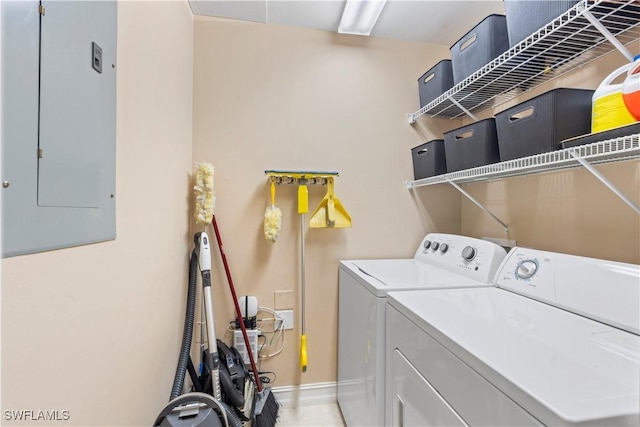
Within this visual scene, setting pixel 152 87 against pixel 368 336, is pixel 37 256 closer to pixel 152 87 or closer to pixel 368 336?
pixel 152 87

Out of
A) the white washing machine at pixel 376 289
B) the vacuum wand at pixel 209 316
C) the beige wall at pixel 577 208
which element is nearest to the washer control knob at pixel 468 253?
the white washing machine at pixel 376 289

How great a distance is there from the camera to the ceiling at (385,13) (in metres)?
1.66

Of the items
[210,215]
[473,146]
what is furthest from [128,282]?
[473,146]

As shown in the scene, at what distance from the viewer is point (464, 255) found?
1475 mm

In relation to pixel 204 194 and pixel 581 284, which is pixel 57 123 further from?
pixel 581 284

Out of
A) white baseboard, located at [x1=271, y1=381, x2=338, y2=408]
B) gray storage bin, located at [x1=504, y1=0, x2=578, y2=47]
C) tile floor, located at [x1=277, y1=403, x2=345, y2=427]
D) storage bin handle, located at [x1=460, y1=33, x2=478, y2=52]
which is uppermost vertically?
storage bin handle, located at [x1=460, y1=33, x2=478, y2=52]

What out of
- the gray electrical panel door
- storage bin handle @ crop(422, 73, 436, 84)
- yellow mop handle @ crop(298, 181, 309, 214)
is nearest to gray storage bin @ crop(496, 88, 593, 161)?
storage bin handle @ crop(422, 73, 436, 84)

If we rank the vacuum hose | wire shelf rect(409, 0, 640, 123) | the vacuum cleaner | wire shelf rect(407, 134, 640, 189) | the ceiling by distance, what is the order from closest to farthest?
wire shelf rect(407, 134, 640, 189) < wire shelf rect(409, 0, 640, 123) < the vacuum cleaner < the vacuum hose < the ceiling

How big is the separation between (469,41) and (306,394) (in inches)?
89.4

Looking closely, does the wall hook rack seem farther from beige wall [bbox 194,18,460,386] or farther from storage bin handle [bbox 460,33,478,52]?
storage bin handle [bbox 460,33,478,52]

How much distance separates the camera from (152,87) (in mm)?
1112

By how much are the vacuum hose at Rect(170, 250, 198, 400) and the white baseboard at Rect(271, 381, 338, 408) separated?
65 cm

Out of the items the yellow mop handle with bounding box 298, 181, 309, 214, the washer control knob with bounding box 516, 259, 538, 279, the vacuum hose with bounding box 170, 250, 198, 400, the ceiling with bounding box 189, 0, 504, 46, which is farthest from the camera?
the yellow mop handle with bounding box 298, 181, 309, 214

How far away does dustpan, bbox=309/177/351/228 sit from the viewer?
1.78m
